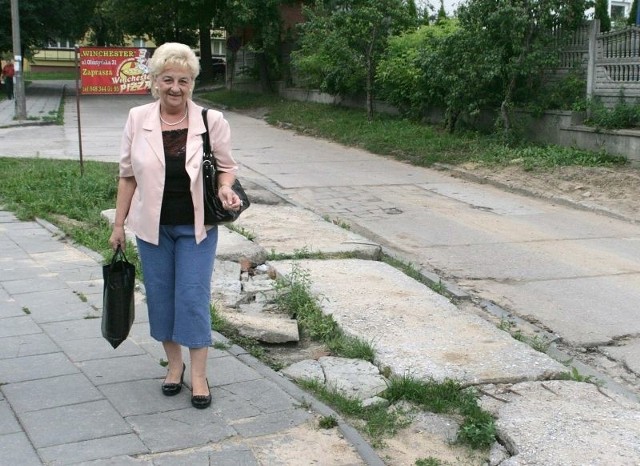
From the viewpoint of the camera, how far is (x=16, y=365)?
489 centimetres

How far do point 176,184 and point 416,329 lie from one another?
2.15 metres

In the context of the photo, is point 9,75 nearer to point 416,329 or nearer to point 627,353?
point 416,329

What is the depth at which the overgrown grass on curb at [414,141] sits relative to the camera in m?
13.6

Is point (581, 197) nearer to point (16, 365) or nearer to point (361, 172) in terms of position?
point (361, 172)

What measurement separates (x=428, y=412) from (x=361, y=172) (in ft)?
33.1

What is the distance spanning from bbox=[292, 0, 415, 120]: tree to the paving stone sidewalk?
15.1m

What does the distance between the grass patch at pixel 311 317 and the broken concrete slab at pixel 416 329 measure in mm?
67

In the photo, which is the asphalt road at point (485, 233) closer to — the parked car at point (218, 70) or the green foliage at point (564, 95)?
the green foliage at point (564, 95)

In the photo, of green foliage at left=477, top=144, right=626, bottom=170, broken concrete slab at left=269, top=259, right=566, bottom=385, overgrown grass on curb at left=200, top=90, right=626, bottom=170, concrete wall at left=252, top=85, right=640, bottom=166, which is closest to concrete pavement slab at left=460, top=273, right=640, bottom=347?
broken concrete slab at left=269, top=259, right=566, bottom=385

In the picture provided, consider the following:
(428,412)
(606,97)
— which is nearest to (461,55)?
(606,97)

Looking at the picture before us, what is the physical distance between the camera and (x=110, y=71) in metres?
12.0

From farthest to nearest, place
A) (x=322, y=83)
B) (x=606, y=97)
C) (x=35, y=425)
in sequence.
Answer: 1. (x=322, y=83)
2. (x=606, y=97)
3. (x=35, y=425)

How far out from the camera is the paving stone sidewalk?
Answer: 3.79 meters

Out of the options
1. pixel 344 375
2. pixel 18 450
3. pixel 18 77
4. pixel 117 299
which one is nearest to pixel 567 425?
pixel 344 375
